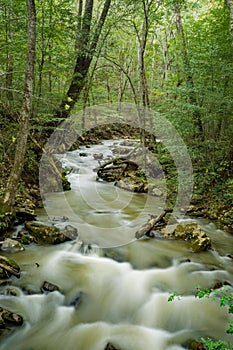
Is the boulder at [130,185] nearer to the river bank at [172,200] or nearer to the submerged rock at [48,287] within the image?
the river bank at [172,200]

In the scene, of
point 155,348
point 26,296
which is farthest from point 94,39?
point 155,348

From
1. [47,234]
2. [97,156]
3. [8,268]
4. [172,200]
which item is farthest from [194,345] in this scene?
[97,156]

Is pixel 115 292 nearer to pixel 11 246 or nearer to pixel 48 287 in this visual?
pixel 48 287

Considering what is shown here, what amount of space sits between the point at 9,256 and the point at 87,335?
2.18m

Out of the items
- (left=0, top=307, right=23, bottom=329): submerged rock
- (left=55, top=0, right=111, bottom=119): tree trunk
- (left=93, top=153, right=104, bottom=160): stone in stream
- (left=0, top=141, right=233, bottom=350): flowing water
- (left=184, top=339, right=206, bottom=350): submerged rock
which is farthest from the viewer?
(left=93, top=153, right=104, bottom=160): stone in stream

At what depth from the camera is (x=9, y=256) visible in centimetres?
509

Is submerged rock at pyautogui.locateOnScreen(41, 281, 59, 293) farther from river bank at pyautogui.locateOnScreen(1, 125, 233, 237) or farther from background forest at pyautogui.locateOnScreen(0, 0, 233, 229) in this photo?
background forest at pyautogui.locateOnScreen(0, 0, 233, 229)

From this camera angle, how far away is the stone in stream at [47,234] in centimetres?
588

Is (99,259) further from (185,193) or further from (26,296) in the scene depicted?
(185,193)

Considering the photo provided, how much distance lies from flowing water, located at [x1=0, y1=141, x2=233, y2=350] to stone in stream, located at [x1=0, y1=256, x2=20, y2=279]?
0.17m

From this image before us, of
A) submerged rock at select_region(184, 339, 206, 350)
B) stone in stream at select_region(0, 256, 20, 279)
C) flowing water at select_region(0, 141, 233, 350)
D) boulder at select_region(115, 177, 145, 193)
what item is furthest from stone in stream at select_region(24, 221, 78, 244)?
boulder at select_region(115, 177, 145, 193)

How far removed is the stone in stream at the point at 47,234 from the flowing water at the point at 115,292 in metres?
0.16

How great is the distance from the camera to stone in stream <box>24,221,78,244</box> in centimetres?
588

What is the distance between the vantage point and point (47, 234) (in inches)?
233
